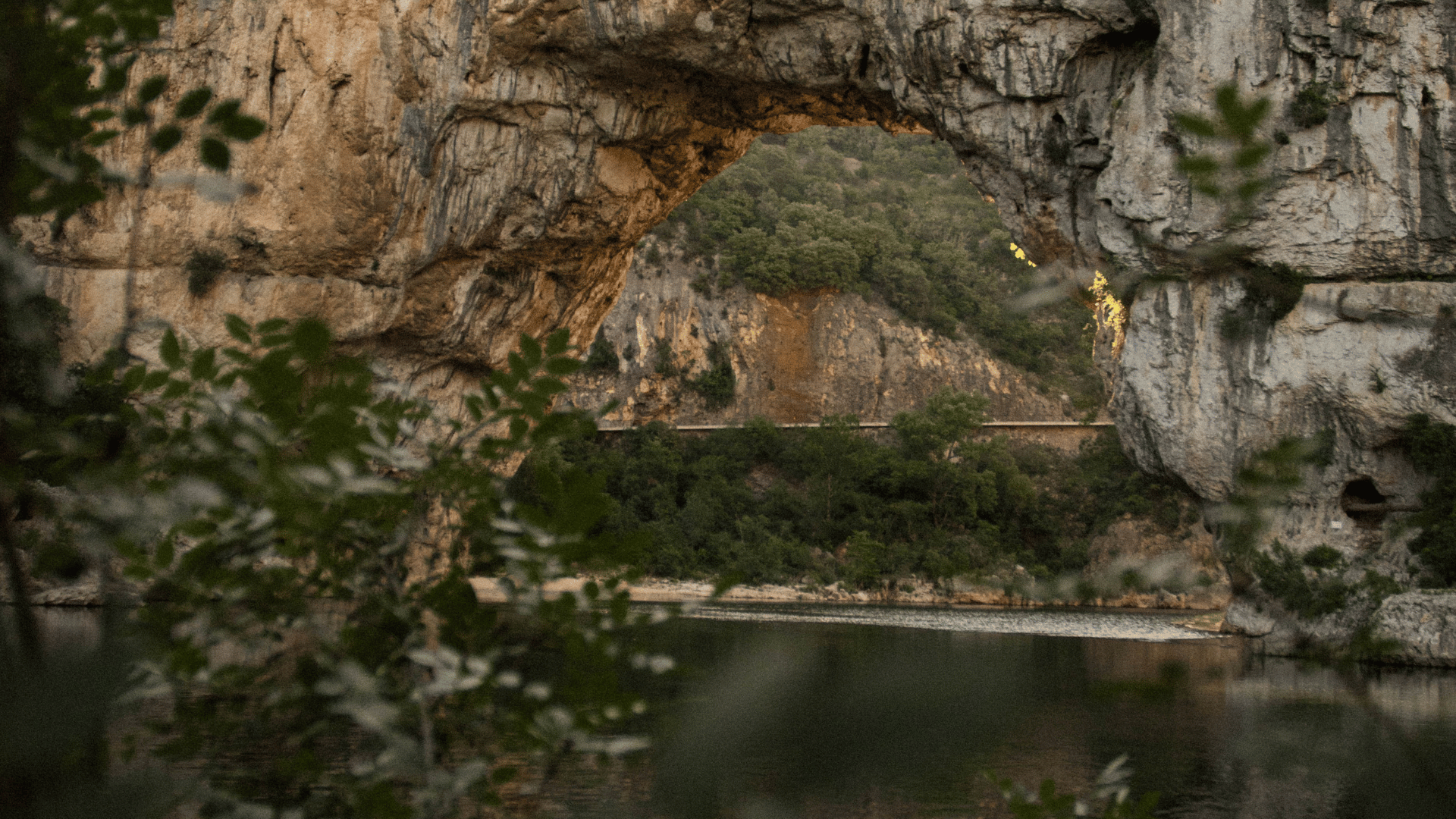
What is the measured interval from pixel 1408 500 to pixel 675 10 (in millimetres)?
11307

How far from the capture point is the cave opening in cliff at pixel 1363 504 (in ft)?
44.2

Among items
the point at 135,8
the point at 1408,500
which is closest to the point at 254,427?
the point at 135,8

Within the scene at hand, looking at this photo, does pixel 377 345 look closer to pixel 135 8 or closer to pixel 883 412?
pixel 135 8

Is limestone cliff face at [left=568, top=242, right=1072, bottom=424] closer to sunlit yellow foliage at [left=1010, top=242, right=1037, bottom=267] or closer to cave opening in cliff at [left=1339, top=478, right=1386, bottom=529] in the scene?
sunlit yellow foliage at [left=1010, top=242, right=1037, bottom=267]

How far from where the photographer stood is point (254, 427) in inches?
45.6

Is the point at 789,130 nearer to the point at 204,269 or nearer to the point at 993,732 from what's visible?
the point at 204,269

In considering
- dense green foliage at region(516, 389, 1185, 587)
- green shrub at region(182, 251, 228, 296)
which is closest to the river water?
green shrub at region(182, 251, 228, 296)

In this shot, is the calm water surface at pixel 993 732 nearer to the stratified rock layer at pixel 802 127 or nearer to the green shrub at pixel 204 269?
the stratified rock layer at pixel 802 127

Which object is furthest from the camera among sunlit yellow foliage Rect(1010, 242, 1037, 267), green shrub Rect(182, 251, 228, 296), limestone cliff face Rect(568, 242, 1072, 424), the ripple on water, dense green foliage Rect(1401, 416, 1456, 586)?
limestone cliff face Rect(568, 242, 1072, 424)

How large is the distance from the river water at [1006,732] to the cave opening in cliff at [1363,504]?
2.34 meters

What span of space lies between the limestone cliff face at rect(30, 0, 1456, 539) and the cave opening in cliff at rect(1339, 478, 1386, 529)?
341 mm

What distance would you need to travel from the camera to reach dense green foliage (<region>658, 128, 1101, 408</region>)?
38875mm

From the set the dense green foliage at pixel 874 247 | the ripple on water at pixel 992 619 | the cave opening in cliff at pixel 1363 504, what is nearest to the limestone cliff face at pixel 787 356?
the dense green foliage at pixel 874 247

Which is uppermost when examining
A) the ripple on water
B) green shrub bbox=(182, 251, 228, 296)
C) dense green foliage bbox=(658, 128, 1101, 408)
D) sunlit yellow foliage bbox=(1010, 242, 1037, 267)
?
dense green foliage bbox=(658, 128, 1101, 408)
